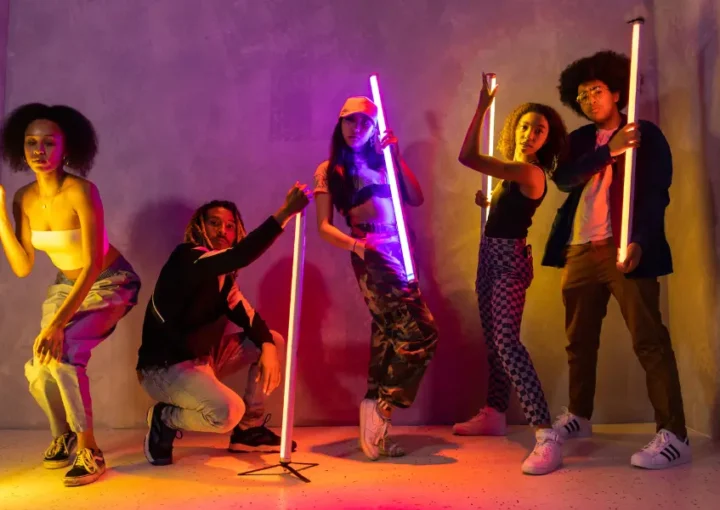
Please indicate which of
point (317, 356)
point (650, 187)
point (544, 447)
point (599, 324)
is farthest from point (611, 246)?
point (317, 356)

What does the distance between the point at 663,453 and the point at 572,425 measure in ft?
1.77

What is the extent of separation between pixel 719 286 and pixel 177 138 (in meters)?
2.86

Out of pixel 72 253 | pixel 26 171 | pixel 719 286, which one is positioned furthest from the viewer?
pixel 26 171

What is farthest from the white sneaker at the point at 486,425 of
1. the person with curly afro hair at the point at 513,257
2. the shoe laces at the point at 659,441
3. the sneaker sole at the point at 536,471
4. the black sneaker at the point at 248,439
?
the black sneaker at the point at 248,439

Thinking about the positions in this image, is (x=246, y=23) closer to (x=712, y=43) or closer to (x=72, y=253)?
(x=72, y=253)

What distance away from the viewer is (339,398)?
3561mm

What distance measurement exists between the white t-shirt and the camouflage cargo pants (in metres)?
0.83

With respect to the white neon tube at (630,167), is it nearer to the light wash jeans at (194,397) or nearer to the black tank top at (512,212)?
the black tank top at (512,212)

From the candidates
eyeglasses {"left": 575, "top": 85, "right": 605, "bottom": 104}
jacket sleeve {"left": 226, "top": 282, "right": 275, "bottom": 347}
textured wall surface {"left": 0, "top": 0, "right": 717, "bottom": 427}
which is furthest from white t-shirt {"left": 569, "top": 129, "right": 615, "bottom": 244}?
jacket sleeve {"left": 226, "top": 282, "right": 275, "bottom": 347}

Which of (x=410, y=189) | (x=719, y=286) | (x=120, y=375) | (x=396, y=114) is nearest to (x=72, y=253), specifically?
(x=120, y=375)

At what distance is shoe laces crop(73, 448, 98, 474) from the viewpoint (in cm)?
258

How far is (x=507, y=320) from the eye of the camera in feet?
9.45

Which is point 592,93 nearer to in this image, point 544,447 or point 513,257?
point 513,257

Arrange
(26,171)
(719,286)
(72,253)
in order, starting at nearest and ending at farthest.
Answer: (72,253) → (719,286) → (26,171)
